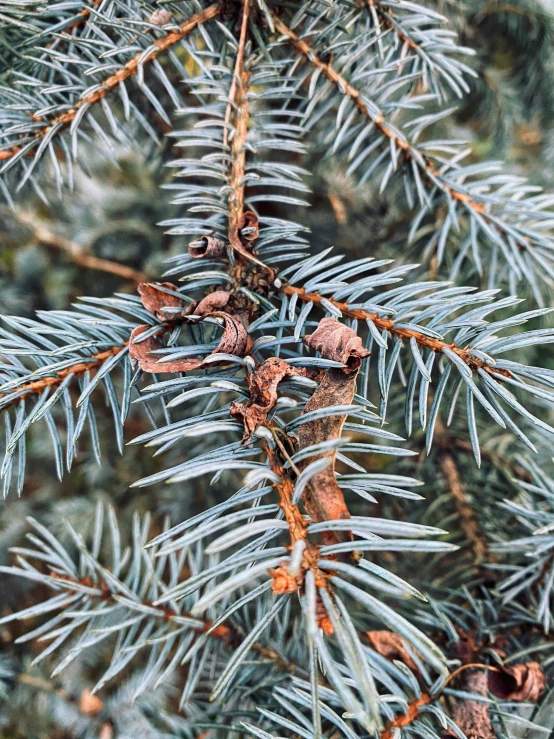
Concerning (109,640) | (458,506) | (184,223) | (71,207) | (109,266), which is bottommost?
(109,640)

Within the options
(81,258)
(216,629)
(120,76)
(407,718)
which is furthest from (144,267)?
(407,718)

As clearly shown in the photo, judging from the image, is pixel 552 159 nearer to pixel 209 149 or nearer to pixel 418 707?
pixel 209 149

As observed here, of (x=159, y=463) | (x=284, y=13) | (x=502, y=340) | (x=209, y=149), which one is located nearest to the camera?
(x=502, y=340)

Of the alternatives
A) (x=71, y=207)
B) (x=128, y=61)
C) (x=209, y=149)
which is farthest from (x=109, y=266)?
(x=128, y=61)

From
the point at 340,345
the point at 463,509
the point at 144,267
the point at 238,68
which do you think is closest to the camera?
the point at 340,345

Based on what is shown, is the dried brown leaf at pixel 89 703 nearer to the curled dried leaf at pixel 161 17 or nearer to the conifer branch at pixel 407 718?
the conifer branch at pixel 407 718

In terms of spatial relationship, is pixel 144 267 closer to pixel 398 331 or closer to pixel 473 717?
pixel 398 331
